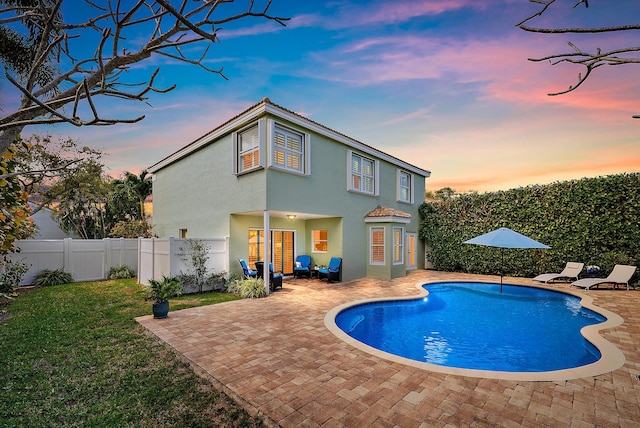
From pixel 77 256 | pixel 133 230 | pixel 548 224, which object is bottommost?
pixel 77 256

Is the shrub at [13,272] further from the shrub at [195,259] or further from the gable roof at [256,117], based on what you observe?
the gable roof at [256,117]

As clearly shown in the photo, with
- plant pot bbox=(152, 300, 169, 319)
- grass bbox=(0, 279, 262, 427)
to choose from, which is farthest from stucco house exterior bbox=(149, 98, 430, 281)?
grass bbox=(0, 279, 262, 427)

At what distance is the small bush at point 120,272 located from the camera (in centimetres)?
1502

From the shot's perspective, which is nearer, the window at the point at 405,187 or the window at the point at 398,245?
the window at the point at 398,245

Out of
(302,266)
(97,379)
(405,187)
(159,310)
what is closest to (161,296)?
(159,310)

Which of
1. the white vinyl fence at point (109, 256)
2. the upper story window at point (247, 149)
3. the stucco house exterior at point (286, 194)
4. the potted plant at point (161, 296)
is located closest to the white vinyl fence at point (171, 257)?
the white vinyl fence at point (109, 256)

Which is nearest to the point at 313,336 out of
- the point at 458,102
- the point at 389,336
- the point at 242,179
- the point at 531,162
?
the point at 389,336

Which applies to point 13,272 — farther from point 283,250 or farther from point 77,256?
point 283,250

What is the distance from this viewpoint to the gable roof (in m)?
10.5

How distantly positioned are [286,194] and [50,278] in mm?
11879

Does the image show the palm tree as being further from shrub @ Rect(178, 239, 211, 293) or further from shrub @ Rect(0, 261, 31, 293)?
shrub @ Rect(178, 239, 211, 293)

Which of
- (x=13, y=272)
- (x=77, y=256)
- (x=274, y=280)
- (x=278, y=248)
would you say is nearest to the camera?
(x=274, y=280)

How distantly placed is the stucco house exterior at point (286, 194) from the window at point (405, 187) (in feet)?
0.50

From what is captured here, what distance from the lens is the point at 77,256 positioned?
1415 cm
